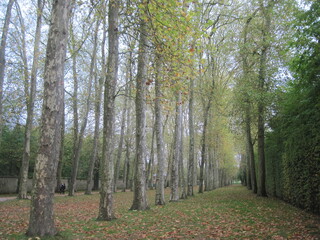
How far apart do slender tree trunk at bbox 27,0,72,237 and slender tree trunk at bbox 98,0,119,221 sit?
Result: 2310mm

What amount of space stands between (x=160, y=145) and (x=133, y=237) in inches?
280

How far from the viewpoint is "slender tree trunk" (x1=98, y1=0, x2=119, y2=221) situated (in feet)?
25.9

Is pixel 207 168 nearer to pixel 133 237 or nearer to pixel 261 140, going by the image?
pixel 261 140

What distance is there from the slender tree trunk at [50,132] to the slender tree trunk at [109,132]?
2.31m

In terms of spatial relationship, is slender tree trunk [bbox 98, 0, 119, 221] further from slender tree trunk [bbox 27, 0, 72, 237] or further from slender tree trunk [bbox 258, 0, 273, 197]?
slender tree trunk [bbox 258, 0, 273, 197]

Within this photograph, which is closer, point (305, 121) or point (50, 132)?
point (50, 132)

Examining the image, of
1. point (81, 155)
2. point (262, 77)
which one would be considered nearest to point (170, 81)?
point (262, 77)

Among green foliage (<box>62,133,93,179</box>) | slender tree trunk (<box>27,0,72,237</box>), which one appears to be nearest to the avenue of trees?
slender tree trunk (<box>27,0,72,237</box>)

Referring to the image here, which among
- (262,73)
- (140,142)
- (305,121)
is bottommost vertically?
(140,142)

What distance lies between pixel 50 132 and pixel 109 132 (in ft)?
8.90

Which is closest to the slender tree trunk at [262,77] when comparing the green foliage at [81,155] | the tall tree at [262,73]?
the tall tree at [262,73]

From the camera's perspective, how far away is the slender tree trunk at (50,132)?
17.1ft

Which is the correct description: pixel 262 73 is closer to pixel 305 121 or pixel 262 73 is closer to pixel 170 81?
pixel 305 121

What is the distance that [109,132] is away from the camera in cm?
805
